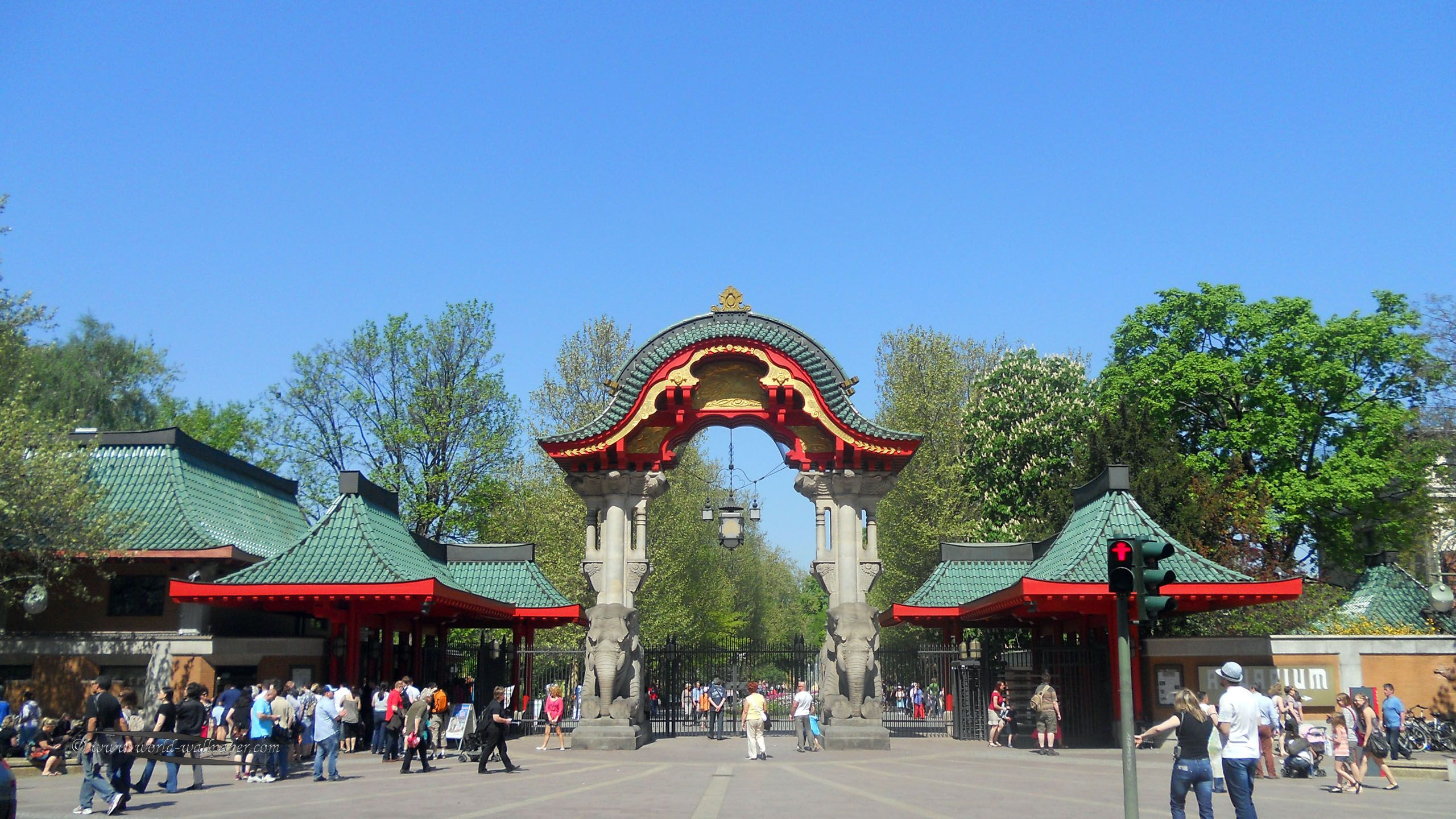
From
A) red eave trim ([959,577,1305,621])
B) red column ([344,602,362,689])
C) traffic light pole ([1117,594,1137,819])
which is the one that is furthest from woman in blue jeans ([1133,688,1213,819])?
red column ([344,602,362,689])

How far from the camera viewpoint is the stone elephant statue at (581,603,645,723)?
25562 mm

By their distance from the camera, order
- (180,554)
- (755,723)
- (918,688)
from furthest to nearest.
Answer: (918,688) < (180,554) < (755,723)

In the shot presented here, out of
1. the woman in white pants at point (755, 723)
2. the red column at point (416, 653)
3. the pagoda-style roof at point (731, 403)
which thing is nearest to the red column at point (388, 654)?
the red column at point (416, 653)

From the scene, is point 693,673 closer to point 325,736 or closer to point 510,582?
point 510,582

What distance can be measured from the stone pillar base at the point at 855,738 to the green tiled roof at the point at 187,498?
14547mm

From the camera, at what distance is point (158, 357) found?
176 ft

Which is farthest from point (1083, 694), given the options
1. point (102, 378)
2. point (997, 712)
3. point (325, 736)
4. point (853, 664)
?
point (102, 378)

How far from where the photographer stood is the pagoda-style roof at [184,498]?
25.6 meters

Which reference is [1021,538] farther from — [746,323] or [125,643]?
[125,643]

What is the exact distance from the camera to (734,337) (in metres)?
26.4

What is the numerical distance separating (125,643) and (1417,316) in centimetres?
4270

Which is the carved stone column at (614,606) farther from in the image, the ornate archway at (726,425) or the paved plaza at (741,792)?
the paved plaza at (741,792)

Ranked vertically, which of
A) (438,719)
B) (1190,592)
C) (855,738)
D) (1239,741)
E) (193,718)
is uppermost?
(1190,592)

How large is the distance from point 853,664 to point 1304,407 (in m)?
Answer: 24.7
